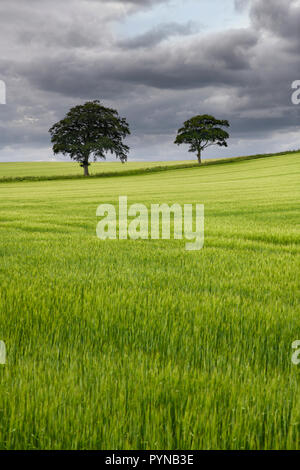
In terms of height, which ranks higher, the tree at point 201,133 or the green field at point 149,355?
the tree at point 201,133

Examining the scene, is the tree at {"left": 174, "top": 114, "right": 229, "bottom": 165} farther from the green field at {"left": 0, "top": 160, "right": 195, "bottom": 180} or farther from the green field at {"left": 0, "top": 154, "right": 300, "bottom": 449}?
the green field at {"left": 0, "top": 154, "right": 300, "bottom": 449}

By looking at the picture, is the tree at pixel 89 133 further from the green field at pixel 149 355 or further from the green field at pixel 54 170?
the green field at pixel 149 355

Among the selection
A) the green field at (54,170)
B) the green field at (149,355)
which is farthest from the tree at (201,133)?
the green field at (149,355)

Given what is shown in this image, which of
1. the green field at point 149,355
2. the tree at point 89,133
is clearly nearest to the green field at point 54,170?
the tree at point 89,133

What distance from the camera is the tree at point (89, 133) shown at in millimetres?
74438

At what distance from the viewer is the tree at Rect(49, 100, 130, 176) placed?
74438mm

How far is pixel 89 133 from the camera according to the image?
77062mm

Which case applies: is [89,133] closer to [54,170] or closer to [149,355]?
[54,170]

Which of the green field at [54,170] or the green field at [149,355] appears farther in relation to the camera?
the green field at [54,170]

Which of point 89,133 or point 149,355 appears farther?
point 89,133

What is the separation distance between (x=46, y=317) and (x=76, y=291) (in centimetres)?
90

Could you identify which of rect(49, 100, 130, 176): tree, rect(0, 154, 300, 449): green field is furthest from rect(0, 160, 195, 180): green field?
rect(0, 154, 300, 449): green field

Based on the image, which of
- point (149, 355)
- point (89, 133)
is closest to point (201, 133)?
point (89, 133)

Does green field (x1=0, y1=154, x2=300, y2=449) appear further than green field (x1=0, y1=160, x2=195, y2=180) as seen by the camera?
No
